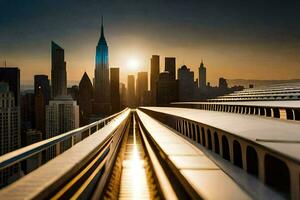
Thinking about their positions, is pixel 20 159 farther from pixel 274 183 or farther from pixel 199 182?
pixel 274 183

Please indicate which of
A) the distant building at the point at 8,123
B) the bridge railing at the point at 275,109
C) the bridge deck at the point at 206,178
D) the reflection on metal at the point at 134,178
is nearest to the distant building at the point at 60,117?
the distant building at the point at 8,123

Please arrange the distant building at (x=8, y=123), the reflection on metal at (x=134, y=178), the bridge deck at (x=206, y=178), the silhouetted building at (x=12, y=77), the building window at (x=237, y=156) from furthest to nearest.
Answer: the silhouetted building at (x=12, y=77)
the distant building at (x=8, y=123)
the reflection on metal at (x=134, y=178)
the building window at (x=237, y=156)
the bridge deck at (x=206, y=178)

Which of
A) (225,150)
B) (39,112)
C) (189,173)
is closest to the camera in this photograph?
(189,173)

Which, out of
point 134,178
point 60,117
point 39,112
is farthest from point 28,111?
point 134,178

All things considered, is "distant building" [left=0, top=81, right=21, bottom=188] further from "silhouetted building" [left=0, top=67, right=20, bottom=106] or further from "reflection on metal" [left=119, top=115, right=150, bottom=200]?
"reflection on metal" [left=119, top=115, right=150, bottom=200]

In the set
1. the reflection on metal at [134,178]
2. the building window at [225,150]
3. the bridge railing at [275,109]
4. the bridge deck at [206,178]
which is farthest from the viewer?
the bridge railing at [275,109]

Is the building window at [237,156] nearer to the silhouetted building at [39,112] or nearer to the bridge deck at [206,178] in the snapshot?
the bridge deck at [206,178]

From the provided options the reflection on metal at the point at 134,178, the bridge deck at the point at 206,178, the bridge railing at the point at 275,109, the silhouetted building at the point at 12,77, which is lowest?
the reflection on metal at the point at 134,178

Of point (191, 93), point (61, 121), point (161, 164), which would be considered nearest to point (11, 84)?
point (61, 121)

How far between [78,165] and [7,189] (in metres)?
1.51

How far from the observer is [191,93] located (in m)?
199

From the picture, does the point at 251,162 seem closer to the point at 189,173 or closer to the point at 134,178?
the point at 189,173

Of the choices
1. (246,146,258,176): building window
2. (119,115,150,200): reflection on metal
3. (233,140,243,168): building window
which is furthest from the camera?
(119,115,150,200): reflection on metal

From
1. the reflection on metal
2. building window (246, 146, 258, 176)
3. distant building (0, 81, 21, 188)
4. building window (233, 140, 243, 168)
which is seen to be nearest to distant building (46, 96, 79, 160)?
distant building (0, 81, 21, 188)
